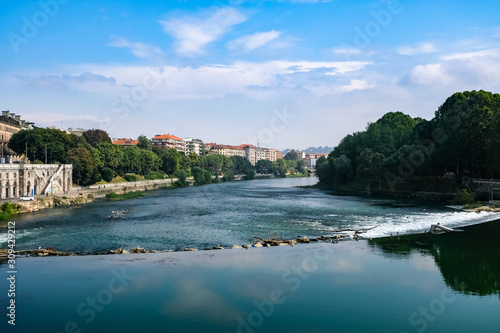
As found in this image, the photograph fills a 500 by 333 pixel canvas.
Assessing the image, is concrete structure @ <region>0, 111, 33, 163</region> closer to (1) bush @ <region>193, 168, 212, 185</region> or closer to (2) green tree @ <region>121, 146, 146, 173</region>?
(2) green tree @ <region>121, 146, 146, 173</region>

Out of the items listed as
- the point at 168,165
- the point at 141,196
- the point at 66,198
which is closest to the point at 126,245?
the point at 66,198

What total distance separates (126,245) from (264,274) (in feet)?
47.7

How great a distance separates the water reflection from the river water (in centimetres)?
373

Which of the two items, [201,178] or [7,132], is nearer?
[7,132]

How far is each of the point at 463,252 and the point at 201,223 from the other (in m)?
27.0

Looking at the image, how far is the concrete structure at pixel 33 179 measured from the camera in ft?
196

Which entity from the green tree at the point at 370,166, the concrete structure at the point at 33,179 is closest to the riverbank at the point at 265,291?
the concrete structure at the point at 33,179

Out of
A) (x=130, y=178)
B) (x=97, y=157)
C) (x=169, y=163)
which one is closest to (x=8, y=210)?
(x=97, y=157)

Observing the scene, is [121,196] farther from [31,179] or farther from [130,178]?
[130,178]

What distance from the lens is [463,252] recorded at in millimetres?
31578

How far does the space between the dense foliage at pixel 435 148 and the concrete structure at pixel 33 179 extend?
60694 millimetres

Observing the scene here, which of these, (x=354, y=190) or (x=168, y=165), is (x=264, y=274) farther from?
(x=168, y=165)

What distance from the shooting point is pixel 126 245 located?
116 feet

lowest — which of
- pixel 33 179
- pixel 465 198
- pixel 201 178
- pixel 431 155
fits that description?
pixel 465 198
